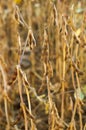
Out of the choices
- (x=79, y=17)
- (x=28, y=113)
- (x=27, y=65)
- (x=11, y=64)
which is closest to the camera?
(x=28, y=113)

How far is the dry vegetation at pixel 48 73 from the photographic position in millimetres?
966

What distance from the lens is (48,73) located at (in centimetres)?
98

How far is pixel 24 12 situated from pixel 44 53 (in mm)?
957

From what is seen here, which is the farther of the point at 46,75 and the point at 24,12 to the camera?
the point at 24,12

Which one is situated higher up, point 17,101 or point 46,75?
point 46,75

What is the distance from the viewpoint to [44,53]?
3.18ft

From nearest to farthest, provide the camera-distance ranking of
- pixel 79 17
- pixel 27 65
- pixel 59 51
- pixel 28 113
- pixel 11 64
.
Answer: pixel 28 113, pixel 59 51, pixel 79 17, pixel 11 64, pixel 27 65

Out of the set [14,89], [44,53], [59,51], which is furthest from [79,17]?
[44,53]

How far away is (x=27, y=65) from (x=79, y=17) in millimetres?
464

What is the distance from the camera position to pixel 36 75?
159 centimetres

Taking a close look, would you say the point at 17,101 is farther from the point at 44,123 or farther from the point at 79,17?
the point at 79,17

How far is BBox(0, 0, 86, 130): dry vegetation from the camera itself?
38.0 inches

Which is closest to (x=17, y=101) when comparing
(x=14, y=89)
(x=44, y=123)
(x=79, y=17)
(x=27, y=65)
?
(x=14, y=89)

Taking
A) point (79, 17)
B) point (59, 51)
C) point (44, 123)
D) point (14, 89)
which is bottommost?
point (44, 123)
